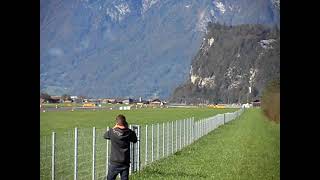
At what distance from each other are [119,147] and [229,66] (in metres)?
1.81

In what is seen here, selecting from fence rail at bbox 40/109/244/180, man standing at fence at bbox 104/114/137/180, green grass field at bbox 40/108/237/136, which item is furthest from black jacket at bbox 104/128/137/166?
fence rail at bbox 40/109/244/180

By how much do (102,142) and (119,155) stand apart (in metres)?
1.07

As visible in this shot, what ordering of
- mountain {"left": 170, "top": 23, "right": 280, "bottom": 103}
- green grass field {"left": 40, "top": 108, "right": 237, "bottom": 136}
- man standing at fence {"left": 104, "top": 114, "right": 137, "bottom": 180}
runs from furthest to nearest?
mountain {"left": 170, "top": 23, "right": 280, "bottom": 103} → man standing at fence {"left": 104, "top": 114, "right": 137, "bottom": 180} → green grass field {"left": 40, "top": 108, "right": 237, "bottom": 136}

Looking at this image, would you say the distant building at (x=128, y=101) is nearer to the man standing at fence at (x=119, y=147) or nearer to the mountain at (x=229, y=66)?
the man standing at fence at (x=119, y=147)

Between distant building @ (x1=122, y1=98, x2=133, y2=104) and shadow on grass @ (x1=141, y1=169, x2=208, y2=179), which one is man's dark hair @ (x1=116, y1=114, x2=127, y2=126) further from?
shadow on grass @ (x1=141, y1=169, x2=208, y2=179)

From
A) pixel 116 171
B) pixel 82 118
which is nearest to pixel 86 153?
pixel 82 118

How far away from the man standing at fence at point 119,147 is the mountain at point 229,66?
687 millimetres

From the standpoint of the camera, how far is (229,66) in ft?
25.4

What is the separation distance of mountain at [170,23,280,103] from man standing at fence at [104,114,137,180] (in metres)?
0.69

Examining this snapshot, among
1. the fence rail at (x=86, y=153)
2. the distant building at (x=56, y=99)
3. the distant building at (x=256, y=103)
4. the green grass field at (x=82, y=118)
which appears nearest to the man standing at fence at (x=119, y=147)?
the green grass field at (x=82, y=118)

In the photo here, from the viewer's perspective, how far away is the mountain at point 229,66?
7.17m

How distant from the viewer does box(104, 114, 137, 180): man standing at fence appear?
6535mm
